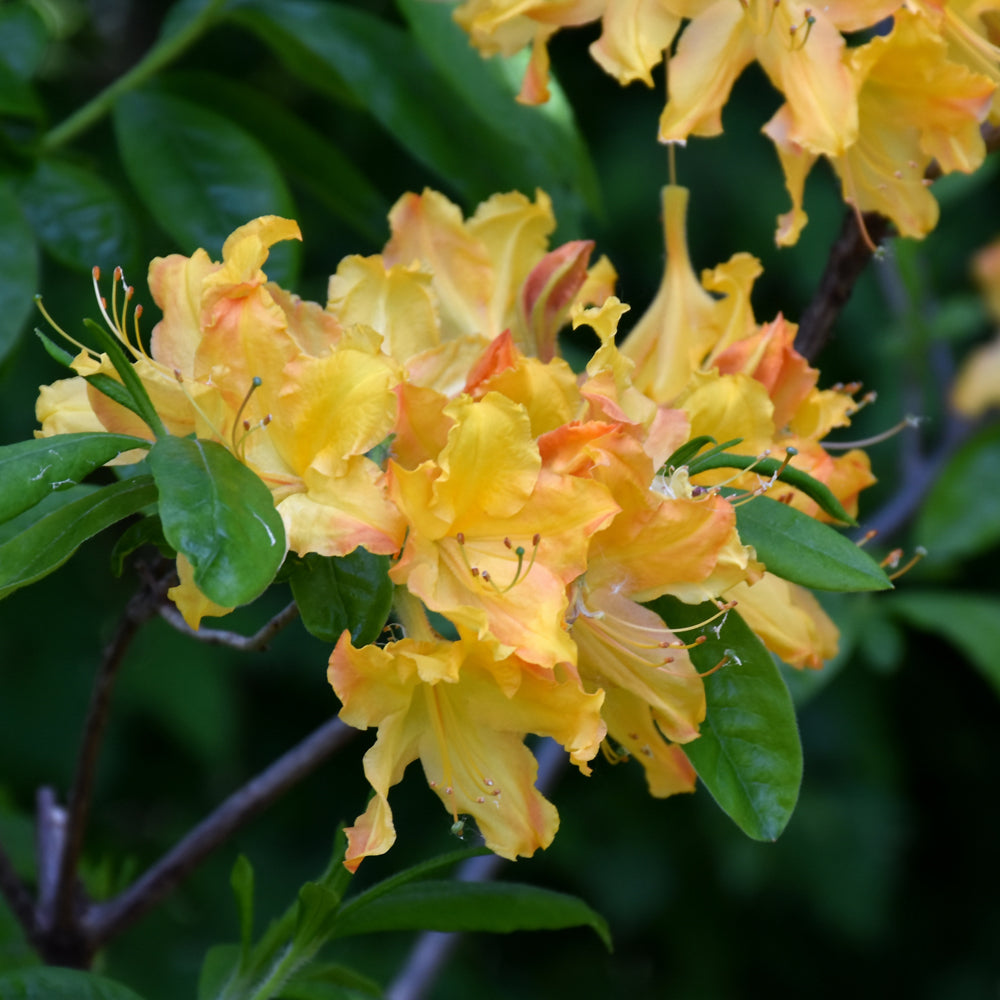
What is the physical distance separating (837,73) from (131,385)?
409mm

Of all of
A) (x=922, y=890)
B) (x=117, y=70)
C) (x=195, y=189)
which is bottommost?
(x=922, y=890)

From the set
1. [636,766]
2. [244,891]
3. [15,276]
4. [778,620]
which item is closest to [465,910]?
[244,891]

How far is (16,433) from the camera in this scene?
1701 mm

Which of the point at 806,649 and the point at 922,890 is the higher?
the point at 806,649

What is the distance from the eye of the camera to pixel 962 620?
1.45 metres

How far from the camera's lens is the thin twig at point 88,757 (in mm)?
714

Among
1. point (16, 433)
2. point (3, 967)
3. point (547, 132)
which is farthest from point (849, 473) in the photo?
point (16, 433)

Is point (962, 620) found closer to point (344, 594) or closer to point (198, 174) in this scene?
point (198, 174)

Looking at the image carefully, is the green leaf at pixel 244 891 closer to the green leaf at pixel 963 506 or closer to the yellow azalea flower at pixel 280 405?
the yellow azalea flower at pixel 280 405

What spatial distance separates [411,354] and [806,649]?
0.78 feet

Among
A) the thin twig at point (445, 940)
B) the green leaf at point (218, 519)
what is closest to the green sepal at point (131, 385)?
the green leaf at point (218, 519)

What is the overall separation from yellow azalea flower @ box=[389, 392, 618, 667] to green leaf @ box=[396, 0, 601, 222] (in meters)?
0.42

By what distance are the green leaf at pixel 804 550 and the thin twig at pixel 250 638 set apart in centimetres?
20

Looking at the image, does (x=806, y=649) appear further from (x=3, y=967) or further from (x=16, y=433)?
(x=16, y=433)
